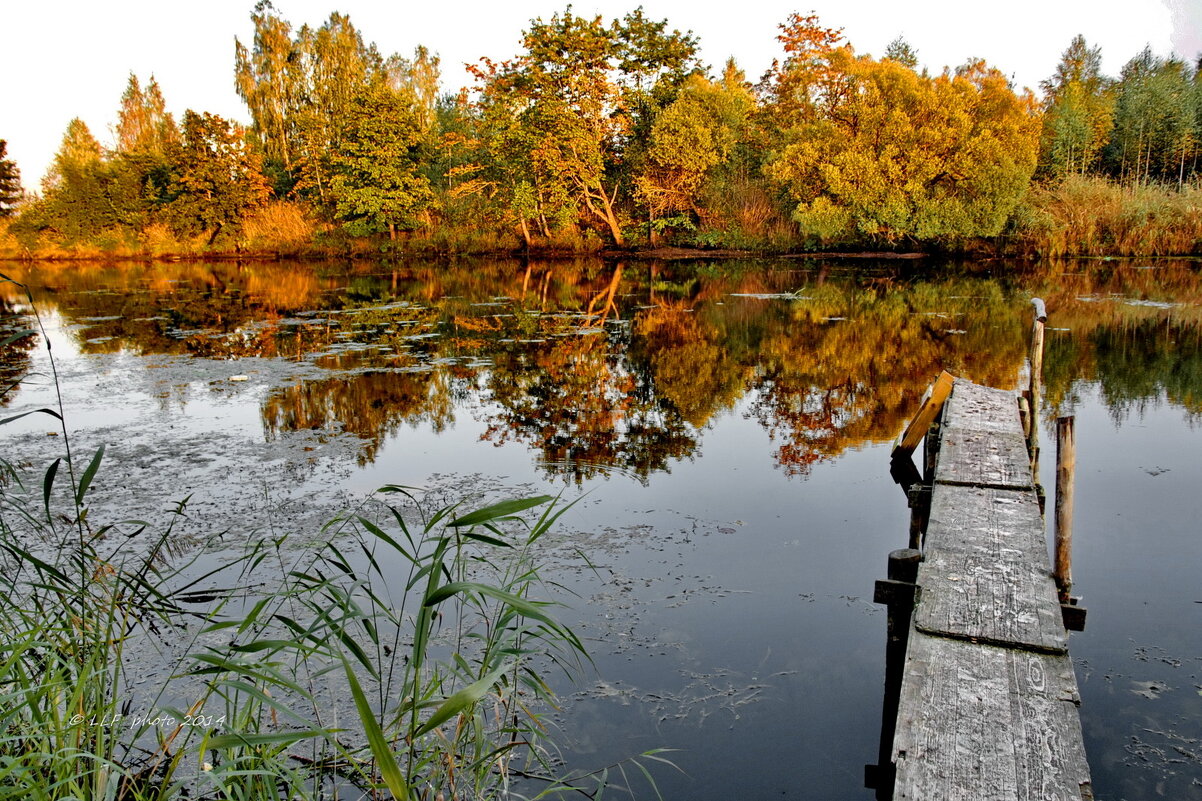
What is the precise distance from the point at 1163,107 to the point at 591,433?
115ft

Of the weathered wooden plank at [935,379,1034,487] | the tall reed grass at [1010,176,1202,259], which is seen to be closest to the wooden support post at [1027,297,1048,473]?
the weathered wooden plank at [935,379,1034,487]

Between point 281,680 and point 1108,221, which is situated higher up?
point 1108,221

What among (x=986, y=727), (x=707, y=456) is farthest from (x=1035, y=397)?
(x=986, y=727)

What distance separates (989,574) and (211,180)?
33809mm

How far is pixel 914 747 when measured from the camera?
2.44 meters

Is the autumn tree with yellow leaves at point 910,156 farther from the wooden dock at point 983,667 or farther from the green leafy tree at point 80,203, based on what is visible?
the green leafy tree at point 80,203

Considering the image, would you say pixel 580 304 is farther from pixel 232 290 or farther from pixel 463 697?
pixel 463 697

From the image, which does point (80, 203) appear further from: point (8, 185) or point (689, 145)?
point (689, 145)

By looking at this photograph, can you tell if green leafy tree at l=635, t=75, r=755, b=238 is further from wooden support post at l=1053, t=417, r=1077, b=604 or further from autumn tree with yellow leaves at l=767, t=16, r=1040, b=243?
wooden support post at l=1053, t=417, r=1077, b=604

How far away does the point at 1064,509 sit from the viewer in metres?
4.16

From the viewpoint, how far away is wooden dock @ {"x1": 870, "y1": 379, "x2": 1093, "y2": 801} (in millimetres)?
2320

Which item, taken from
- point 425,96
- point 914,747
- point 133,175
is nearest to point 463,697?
point 914,747

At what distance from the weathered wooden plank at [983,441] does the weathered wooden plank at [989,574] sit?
296 millimetres

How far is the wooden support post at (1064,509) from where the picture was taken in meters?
4.08
